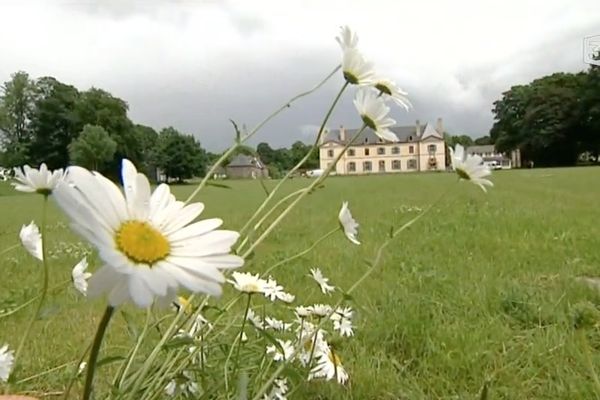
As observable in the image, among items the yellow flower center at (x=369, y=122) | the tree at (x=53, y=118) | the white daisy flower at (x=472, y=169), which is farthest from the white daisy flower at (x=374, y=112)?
the tree at (x=53, y=118)

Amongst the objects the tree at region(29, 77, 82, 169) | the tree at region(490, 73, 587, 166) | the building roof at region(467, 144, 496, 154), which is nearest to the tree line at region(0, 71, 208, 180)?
the tree at region(29, 77, 82, 169)

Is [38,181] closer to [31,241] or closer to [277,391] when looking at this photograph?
[31,241]

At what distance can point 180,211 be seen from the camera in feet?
1.46

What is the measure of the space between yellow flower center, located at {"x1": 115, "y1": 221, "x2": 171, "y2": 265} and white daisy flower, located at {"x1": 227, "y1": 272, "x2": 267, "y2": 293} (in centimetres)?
43

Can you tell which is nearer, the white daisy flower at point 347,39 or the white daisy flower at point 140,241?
the white daisy flower at point 140,241

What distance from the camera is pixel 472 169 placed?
0.73 m

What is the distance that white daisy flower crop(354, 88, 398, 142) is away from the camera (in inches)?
28.5

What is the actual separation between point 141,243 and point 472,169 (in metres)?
0.54

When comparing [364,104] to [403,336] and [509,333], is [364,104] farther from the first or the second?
[509,333]

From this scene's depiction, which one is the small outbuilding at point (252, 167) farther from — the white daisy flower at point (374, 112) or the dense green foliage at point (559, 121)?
the dense green foliage at point (559, 121)

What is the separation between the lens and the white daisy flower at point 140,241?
0.30 m

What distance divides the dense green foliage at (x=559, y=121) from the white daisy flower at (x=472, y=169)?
40.7 meters

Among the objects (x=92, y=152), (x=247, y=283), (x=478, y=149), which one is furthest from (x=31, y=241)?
(x=478, y=149)

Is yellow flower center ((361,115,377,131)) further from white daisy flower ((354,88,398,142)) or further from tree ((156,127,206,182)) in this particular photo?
tree ((156,127,206,182))
